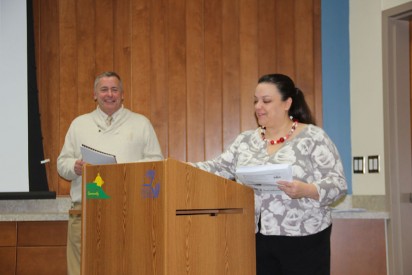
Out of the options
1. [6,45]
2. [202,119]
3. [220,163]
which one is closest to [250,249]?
[220,163]

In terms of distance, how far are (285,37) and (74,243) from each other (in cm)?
237

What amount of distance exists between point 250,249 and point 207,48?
2.60m

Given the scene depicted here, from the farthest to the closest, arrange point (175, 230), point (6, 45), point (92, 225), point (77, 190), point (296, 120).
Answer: point (6, 45), point (77, 190), point (296, 120), point (92, 225), point (175, 230)

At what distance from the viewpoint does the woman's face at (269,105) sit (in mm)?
2693

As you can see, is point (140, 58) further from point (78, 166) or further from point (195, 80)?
point (78, 166)

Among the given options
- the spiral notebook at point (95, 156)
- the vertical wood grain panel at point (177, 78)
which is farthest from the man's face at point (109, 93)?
the spiral notebook at point (95, 156)

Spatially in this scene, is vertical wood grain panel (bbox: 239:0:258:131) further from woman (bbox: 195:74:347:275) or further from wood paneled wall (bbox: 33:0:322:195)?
woman (bbox: 195:74:347:275)

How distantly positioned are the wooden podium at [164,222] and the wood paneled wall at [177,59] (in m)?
2.28

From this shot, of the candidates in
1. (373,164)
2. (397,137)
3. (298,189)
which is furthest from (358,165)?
(298,189)

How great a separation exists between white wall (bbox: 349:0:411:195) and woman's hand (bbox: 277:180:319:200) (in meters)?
2.10

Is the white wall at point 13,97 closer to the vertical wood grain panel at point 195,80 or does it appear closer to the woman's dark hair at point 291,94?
the vertical wood grain panel at point 195,80

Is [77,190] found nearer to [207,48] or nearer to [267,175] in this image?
[207,48]

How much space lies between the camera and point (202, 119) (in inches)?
186

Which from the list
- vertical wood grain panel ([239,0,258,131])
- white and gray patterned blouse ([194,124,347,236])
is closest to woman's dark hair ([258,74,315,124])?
white and gray patterned blouse ([194,124,347,236])
